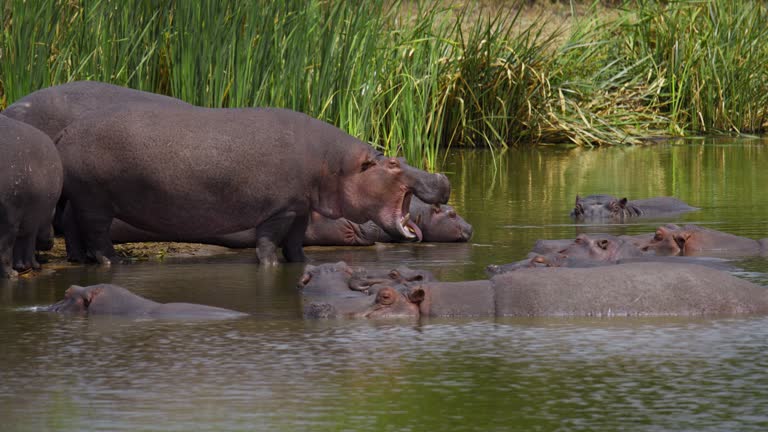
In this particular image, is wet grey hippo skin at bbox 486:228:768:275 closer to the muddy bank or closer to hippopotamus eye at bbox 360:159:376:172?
hippopotamus eye at bbox 360:159:376:172

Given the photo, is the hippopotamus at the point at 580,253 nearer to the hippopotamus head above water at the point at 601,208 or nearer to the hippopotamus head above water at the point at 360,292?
the hippopotamus head above water at the point at 360,292

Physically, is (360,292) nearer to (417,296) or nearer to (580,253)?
(417,296)

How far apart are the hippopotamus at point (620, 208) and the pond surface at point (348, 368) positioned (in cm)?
230

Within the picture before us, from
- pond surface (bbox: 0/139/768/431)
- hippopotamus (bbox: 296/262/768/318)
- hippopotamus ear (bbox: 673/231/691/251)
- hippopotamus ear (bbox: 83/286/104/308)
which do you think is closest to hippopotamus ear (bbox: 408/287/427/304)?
hippopotamus (bbox: 296/262/768/318)

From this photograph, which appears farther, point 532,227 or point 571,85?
point 571,85

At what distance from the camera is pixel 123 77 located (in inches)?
349

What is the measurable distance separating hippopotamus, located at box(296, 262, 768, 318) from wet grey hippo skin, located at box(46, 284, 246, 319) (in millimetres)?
373

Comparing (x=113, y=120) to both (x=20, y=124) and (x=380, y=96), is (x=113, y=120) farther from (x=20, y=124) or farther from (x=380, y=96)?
(x=380, y=96)

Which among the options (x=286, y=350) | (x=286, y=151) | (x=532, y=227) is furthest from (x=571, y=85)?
(x=286, y=350)

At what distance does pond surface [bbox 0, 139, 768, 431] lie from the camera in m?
3.92

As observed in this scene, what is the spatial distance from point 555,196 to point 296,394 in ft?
22.1

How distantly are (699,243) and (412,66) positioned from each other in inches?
173

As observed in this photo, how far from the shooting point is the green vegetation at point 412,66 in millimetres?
8766

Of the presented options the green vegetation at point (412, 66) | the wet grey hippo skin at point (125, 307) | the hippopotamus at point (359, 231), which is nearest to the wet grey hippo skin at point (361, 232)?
the hippopotamus at point (359, 231)
